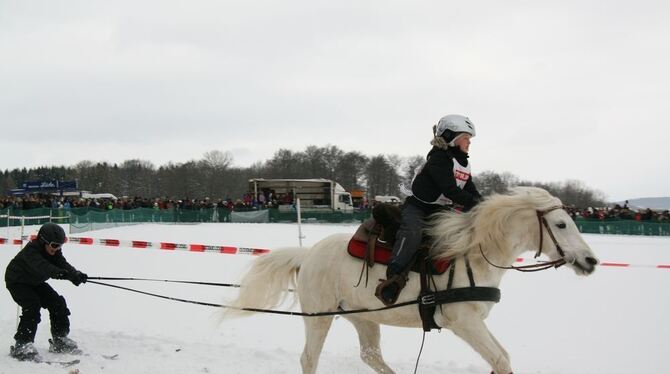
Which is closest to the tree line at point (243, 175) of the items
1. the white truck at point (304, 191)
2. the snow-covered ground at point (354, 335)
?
Result: the white truck at point (304, 191)

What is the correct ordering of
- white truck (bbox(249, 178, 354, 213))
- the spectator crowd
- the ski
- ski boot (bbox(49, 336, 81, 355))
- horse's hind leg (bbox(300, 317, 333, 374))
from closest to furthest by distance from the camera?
horse's hind leg (bbox(300, 317, 333, 374)), the ski, ski boot (bbox(49, 336, 81, 355)), the spectator crowd, white truck (bbox(249, 178, 354, 213))

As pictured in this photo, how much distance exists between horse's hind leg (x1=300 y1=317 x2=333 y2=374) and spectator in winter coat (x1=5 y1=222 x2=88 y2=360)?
2.95 meters

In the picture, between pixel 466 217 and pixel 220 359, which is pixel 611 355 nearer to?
pixel 466 217

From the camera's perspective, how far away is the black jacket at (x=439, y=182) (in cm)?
448

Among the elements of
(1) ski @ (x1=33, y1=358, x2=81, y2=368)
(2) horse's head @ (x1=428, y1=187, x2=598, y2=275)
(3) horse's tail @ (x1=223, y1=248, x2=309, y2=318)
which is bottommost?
(1) ski @ (x1=33, y1=358, x2=81, y2=368)

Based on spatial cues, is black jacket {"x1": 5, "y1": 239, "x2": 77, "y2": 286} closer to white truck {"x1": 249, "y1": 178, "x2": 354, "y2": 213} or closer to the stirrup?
the stirrup

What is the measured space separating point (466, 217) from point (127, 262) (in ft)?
38.8

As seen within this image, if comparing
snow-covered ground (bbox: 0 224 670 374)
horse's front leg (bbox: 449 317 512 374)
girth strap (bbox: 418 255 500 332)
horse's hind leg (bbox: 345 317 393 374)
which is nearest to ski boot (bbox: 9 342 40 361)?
snow-covered ground (bbox: 0 224 670 374)

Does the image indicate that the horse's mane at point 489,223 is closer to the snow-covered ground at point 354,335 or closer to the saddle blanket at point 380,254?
the saddle blanket at point 380,254

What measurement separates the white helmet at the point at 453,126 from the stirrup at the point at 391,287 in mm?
1256

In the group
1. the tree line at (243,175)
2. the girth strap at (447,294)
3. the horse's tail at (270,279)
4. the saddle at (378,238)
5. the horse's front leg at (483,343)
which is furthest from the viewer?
the tree line at (243,175)

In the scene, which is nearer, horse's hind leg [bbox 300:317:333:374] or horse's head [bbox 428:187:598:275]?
horse's head [bbox 428:187:598:275]

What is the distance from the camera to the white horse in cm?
420

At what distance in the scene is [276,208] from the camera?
31375mm
